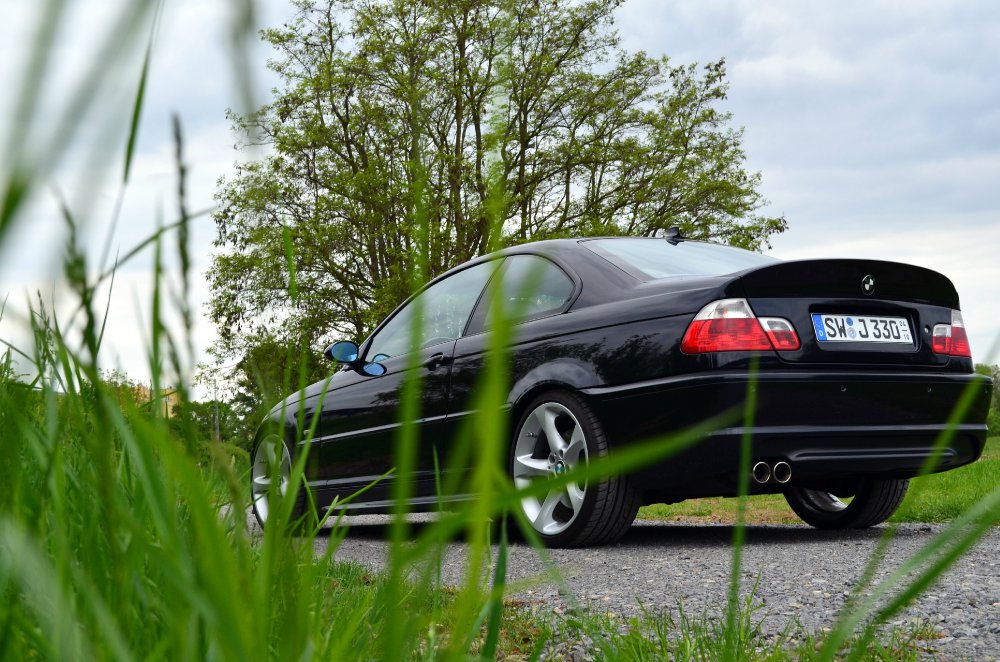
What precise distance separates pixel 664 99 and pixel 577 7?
3382 mm

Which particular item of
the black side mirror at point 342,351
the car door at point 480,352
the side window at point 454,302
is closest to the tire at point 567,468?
the car door at point 480,352

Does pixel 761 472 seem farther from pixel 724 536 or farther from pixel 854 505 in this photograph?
pixel 854 505

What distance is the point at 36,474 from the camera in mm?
1808

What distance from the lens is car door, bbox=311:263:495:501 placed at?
17.3 feet

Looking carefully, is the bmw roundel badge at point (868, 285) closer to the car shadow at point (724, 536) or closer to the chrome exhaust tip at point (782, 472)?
the chrome exhaust tip at point (782, 472)

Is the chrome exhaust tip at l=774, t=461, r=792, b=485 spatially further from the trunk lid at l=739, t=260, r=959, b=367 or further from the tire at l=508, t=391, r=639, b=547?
the tire at l=508, t=391, r=639, b=547

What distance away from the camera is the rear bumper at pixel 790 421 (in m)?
4.01

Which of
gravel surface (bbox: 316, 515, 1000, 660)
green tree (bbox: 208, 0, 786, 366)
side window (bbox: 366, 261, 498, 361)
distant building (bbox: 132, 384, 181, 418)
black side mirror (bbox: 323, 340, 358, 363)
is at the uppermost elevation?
green tree (bbox: 208, 0, 786, 366)

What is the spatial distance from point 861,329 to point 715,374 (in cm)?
77

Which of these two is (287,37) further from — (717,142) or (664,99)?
(717,142)

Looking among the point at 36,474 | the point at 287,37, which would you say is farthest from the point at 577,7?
the point at 36,474

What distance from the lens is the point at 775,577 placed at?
3244 mm

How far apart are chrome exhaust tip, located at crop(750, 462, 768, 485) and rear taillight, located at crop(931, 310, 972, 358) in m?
1.12

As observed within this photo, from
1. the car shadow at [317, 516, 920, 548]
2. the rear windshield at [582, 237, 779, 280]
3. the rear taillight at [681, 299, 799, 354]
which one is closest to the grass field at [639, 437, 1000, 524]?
the car shadow at [317, 516, 920, 548]
